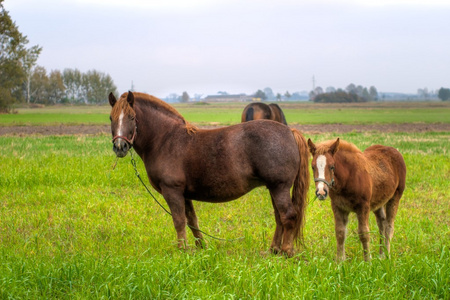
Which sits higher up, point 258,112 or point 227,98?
point 227,98

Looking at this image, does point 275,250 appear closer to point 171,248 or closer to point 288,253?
point 288,253

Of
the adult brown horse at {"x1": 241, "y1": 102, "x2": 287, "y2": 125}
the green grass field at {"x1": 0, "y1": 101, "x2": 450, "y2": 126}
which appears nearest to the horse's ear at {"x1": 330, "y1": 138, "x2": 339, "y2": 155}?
the adult brown horse at {"x1": 241, "y1": 102, "x2": 287, "y2": 125}

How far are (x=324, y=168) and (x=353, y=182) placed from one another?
0.65 m

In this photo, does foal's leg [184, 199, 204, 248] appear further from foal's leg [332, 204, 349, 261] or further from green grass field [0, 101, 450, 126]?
green grass field [0, 101, 450, 126]

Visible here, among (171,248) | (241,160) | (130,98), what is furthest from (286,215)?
(130,98)

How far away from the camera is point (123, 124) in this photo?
5.69 m

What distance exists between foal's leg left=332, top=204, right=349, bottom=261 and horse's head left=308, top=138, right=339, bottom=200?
669mm

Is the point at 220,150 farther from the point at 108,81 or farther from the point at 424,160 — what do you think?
the point at 108,81

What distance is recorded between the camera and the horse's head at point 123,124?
18.5 feet

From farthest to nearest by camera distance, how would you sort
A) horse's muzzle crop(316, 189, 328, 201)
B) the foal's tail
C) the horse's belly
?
1. the foal's tail
2. the horse's belly
3. horse's muzzle crop(316, 189, 328, 201)

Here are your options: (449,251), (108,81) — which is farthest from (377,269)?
(108,81)

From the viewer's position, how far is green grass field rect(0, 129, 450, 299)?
4.46 m

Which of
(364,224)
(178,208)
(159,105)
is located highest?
(159,105)

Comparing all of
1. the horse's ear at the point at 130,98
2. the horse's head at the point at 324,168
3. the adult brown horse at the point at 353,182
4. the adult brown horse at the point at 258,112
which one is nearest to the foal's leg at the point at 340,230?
the adult brown horse at the point at 353,182
